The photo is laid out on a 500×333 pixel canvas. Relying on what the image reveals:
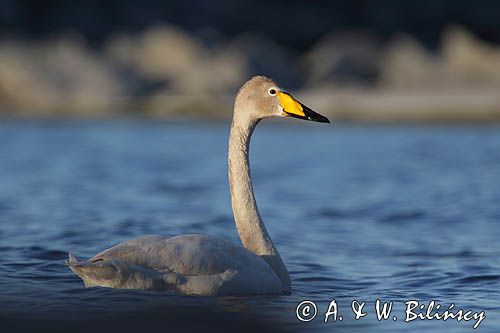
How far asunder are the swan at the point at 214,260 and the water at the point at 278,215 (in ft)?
0.38

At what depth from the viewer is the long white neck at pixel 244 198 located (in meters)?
8.37

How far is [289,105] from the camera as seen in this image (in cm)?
839

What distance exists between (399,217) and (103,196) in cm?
414

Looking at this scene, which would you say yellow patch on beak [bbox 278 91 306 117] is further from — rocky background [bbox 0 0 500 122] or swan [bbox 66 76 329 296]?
rocky background [bbox 0 0 500 122]

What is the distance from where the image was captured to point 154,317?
6859 millimetres

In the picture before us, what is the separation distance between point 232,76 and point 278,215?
18.7 metres

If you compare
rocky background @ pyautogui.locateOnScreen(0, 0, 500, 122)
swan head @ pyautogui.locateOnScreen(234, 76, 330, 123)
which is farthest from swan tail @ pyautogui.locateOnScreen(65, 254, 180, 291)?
rocky background @ pyautogui.locateOnScreen(0, 0, 500, 122)

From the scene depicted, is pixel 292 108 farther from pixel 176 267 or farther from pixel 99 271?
pixel 99 271

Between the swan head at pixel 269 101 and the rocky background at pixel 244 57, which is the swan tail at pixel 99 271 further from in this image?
the rocky background at pixel 244 57

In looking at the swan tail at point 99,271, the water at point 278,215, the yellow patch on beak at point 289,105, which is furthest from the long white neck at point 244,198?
the swan tail at point 99,271

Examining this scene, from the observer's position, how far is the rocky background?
103ft

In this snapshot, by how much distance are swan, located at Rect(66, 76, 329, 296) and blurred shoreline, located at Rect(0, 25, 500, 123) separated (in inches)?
834

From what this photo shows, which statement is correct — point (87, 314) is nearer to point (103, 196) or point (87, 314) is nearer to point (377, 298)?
point (377, 298)

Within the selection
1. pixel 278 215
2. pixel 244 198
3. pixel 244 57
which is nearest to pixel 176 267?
Answer: pixel 244 198
